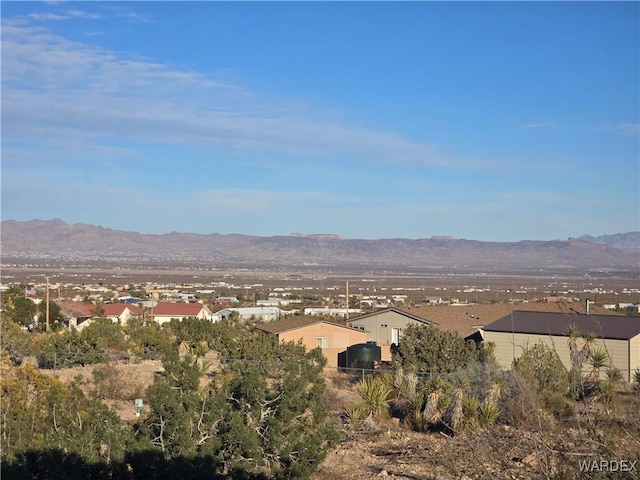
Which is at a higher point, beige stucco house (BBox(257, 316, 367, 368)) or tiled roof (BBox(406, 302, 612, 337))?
tiled roof (BBox(406, 302, 612, 337))

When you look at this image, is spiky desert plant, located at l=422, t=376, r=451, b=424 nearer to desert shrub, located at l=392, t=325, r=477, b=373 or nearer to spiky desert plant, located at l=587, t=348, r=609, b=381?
spiky desert plant, located at l=587, t=348, r=609, b=381

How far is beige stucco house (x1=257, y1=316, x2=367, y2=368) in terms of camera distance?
40219mm

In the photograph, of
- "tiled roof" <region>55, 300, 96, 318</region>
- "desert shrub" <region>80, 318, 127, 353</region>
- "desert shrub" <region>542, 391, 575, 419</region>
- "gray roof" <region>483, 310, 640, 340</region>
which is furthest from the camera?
"tiled roof" <region>55, 300, 96, 318</region>

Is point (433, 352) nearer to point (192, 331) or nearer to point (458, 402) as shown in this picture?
point (458, 402)

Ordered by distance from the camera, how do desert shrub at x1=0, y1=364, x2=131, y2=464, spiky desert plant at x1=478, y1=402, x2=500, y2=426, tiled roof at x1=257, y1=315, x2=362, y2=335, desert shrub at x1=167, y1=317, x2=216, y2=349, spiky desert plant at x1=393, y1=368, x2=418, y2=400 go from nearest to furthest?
desert shrub at x1=0, y1=364, x2=131, y2=464 < spiky desert plant at x1=478, y1=402, x2=500, y2=426 < spiky desert plant at x1=393, y1=368, x2=418, y2=400 < desert shrub at x1=167, y1=317, x2=216, y2=349 < tiled roof at x1=257, y1=315, x2=362, y2=335

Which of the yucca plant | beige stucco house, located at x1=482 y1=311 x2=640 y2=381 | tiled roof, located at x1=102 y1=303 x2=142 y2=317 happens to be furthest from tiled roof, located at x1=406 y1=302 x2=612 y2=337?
tiled roof, located at x1=102 y1=303 x2=142 y2=317

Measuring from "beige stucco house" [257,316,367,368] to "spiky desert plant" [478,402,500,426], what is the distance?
19203 millimetres

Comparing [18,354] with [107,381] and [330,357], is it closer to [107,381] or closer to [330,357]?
[107,381]

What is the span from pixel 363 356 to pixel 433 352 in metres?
6.74

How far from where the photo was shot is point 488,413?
65.8ft

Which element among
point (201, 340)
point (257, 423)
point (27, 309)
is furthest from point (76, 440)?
point (27, 309)

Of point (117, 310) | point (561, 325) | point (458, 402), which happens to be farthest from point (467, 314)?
point (458, 402)

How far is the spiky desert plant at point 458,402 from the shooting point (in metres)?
20.3

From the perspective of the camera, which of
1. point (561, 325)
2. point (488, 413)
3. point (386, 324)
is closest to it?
point (488, 413)
